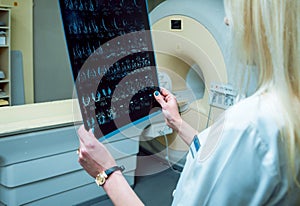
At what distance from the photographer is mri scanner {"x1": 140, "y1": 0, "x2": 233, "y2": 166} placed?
5.90 ft

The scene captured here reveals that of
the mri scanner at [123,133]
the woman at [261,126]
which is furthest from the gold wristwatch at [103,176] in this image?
the mri scanner at [123,133]

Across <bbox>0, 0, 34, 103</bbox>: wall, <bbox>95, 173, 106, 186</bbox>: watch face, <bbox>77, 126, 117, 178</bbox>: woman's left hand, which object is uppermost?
<bbox>0, 0, 34, 103</bbox>: wall

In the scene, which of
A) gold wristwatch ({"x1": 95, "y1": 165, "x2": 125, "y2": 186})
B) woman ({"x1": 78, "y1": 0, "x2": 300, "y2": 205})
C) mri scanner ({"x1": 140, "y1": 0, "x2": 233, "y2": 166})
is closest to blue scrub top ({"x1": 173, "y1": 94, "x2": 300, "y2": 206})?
woman ({"x1": 78, "y1": 0, "x2": 300, "y2": 205})

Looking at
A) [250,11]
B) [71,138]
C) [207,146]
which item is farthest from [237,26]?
[71,138]

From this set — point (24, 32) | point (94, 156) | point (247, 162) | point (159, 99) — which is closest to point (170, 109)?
point (159, 99)

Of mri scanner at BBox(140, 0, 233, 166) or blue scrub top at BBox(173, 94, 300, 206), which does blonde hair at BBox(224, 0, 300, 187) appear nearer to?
blue scrub top at BBox(173, 94, 300, 206)

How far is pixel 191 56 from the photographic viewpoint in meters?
1.97

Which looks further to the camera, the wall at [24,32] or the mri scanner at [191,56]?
the wall at [24,32]

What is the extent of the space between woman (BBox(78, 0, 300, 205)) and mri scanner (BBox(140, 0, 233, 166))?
1061 millimetres

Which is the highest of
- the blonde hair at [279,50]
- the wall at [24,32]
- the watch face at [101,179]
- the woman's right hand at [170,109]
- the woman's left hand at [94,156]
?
the wall at [24,32]

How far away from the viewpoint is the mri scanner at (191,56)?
180 centimetres

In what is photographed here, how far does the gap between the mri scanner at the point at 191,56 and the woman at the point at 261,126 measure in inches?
41.8

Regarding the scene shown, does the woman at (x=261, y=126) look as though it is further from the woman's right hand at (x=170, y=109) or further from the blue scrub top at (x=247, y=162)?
the woman's right hand at (x=170, y=109)

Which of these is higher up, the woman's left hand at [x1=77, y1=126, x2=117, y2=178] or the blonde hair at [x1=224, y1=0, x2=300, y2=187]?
the blonde hair at [x1=224, y1=0, x2=300, y2=187]
